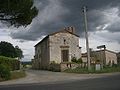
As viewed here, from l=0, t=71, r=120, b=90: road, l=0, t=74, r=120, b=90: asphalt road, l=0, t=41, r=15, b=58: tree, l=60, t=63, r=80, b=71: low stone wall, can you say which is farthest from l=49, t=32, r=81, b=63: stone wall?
l=0, t=41, r=15, b=58: tree

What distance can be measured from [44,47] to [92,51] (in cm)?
2081

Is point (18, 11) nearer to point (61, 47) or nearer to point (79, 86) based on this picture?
point (79, 86)

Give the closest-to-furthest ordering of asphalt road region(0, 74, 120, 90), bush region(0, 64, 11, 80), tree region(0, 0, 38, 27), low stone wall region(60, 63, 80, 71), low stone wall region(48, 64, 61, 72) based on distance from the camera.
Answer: asphalt road region(0, 74, 120, 90) → tree region(0, 0, 38, 27) → bush region(0, 64, 11, 80) → low stone wall region(60, 63, 80, 71) → low stone wall region(48, 64, 61, 72)

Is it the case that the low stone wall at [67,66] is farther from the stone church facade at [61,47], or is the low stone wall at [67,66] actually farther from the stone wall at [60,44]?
the stone wall at [60,44]

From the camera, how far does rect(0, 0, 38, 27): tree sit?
1011 inches

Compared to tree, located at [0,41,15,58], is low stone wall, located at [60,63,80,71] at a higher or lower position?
lower

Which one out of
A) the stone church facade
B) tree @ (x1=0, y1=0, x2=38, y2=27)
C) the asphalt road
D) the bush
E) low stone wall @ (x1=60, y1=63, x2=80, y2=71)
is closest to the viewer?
the asphalt road

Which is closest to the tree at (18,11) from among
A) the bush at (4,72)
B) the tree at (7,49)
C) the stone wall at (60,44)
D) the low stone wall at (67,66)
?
the bush at (4,72)

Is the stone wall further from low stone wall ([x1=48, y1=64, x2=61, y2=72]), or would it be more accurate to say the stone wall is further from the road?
the road

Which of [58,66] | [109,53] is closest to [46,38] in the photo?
[58,66]

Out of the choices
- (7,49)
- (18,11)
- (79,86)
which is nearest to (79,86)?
(79,86)

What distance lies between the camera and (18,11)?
27.5 metres

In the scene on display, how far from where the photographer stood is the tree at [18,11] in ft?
84.2

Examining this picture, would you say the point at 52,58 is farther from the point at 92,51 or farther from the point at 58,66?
the point at 92,51
